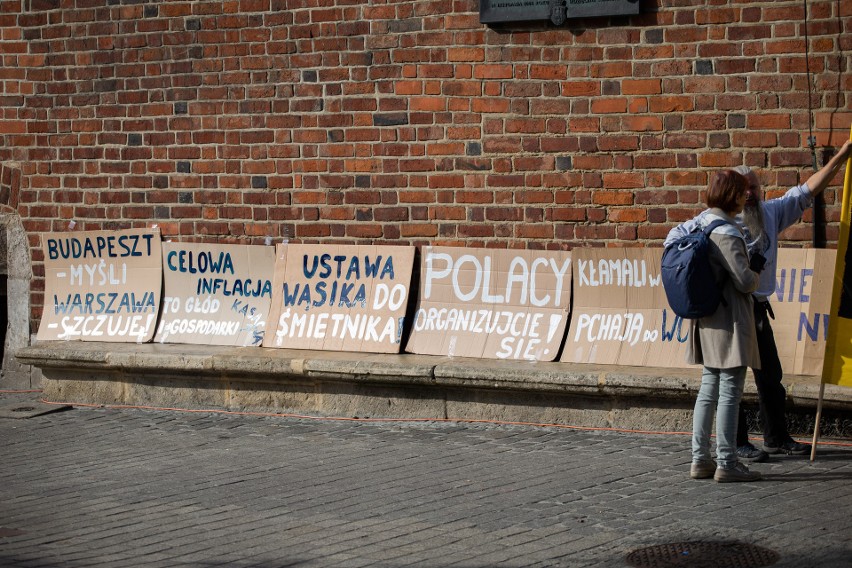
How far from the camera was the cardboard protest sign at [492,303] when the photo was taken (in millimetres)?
8352

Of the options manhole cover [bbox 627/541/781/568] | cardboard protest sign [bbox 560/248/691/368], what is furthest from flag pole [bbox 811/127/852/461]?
manhole cover [bbox 627/541/781/568]

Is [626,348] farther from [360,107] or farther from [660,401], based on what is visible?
[360,107]

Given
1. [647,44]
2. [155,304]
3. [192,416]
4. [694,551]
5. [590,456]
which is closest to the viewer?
[694,551]

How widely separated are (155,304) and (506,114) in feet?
10.4

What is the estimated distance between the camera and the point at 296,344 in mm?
8945

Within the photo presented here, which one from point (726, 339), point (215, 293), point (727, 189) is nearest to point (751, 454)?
point (726, 339)

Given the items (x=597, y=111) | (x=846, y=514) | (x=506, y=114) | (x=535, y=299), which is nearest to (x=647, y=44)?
(x=597, y=111)

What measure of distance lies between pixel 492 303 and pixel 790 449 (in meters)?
2.42

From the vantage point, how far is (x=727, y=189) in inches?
250

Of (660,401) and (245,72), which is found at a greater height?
(245,72)

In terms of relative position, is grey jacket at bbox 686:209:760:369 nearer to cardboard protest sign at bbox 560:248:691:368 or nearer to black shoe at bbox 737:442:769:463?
black shoe at bbox 737:442:769:463

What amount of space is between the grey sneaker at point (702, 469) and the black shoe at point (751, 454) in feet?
1.45

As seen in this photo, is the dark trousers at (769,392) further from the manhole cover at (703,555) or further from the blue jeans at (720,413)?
the manhole cover at (703,555)

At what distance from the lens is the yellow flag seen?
6773 mm
